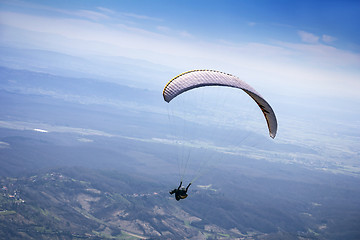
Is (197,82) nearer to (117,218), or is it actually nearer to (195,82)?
(195,82)

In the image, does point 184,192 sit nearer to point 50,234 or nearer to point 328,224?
point 50,234

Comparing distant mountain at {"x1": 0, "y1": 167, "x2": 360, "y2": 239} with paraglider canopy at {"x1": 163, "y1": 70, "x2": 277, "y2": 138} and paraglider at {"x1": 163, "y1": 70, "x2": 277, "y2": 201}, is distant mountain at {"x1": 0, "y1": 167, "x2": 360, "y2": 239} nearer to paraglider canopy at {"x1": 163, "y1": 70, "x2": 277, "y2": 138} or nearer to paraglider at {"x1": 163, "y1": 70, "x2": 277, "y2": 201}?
paraglider at {"x1": 163, "y1": 70, "x2": 277, "y2": 201}

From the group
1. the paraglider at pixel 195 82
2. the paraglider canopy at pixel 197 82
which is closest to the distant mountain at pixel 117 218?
the paraglider at pixel 195 82

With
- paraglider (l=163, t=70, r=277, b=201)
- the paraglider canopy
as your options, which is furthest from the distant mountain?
the paraglider canopy

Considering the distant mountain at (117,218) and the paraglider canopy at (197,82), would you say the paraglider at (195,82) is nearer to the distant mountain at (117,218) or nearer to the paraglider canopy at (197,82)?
the paraglider canopy at (197,82)

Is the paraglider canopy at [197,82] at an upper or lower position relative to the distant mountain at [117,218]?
upper

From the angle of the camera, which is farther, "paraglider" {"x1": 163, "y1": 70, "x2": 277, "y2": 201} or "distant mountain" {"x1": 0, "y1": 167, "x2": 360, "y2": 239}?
"distant mountain" {"x1": 0, "y1": 167, "x2": 360, "y2": 239}

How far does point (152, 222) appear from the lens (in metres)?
158

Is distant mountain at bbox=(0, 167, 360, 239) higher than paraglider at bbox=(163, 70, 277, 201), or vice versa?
paraglider at bbox=(163, 70, 277, 201)

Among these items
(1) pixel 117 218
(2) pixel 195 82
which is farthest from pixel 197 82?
(1) pixel 117 218

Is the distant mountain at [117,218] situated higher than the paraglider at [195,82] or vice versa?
the paraglider at [195,82]

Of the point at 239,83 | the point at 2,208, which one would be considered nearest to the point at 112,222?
the point at 2,208

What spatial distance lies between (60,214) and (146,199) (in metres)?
52.5

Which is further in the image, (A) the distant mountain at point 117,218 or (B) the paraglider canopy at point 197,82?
(A) the distant mountain at point 117,218
